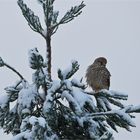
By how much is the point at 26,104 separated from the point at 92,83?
5467 mm

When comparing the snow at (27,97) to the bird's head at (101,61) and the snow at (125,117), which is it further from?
the bird's head at (101,61)

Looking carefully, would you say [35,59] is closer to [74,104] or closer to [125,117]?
[74,104]

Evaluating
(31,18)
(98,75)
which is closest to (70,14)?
(31,18)

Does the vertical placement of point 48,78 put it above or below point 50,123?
above

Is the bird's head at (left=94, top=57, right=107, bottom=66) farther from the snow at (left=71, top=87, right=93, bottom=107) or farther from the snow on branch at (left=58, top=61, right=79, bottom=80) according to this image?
the snow on branch at (left=58, top=61, right=79, bottom=80)

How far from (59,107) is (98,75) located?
5.20 meters

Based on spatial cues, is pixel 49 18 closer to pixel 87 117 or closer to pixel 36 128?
pixel 87 117

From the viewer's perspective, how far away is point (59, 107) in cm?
600

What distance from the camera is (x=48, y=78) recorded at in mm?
5758

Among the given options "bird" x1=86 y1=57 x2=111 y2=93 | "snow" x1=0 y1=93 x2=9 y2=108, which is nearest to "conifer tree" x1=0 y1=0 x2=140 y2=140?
"snow" x1=0 y1=93 x2=9 y2=108

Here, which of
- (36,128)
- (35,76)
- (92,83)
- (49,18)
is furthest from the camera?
(92,83)

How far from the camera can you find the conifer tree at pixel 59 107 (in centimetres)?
553

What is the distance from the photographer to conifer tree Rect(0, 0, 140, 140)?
5.53 m

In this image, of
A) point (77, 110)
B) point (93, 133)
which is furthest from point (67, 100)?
point (93, 133)
